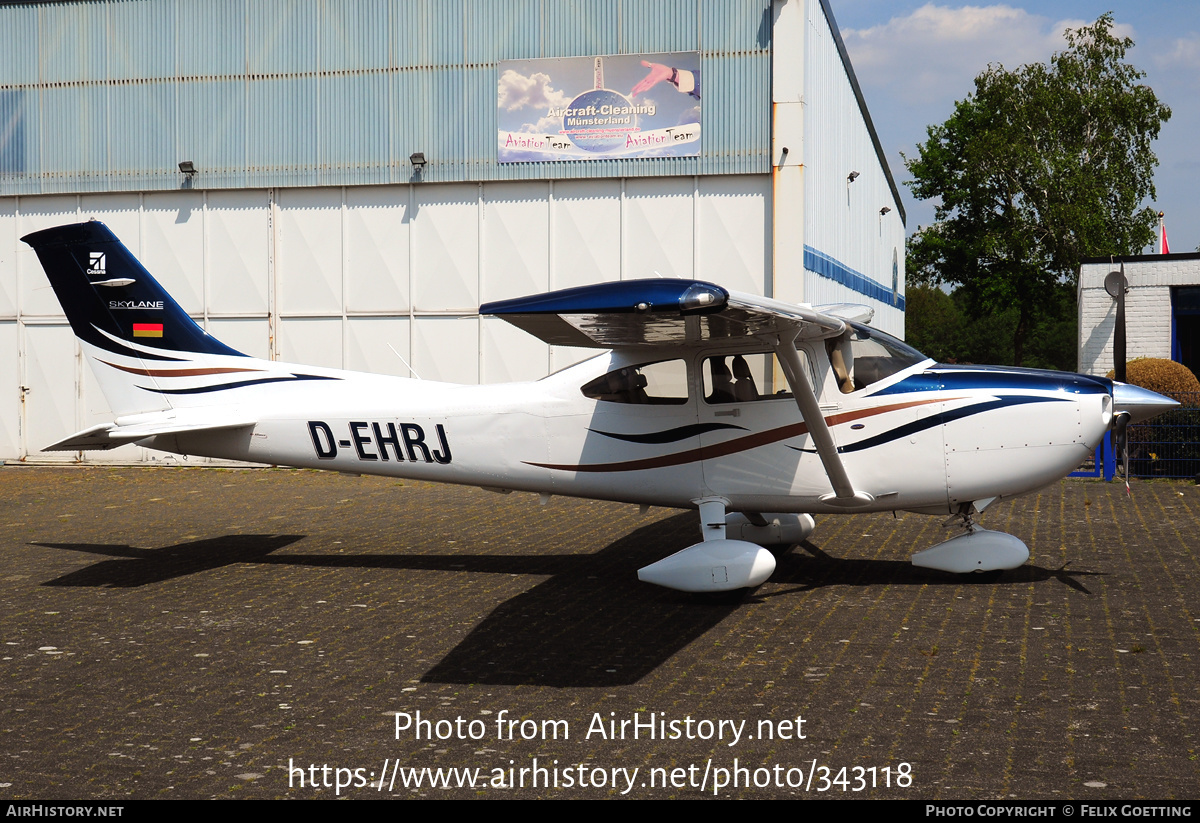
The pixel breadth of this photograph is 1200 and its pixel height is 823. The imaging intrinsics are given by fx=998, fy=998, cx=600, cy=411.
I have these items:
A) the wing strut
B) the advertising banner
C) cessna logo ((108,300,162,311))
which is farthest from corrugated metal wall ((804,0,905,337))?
cessna logo ((108,300,162,311))

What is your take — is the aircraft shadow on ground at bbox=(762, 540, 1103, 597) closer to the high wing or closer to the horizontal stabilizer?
the high wing

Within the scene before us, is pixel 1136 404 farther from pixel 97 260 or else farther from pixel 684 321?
pixel 97 260

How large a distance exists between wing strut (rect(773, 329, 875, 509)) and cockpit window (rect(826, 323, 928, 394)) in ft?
1.29

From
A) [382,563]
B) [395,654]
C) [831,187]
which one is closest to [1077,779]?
[395,654]

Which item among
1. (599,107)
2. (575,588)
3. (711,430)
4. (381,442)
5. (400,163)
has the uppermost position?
(599,107)

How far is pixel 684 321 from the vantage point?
265 inches

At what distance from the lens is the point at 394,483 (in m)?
15.8

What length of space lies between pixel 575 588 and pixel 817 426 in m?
2.30

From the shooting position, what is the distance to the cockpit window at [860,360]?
305 inches

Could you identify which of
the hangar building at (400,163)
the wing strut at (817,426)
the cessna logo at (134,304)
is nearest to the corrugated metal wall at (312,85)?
the hangar building at (400,163)

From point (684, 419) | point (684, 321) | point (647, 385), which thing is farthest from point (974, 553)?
point (684, 321)

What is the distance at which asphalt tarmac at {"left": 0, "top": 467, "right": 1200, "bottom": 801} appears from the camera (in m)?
4.18

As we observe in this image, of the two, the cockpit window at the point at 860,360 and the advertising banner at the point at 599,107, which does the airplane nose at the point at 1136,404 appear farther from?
the advertising banner at the point at 599,107
